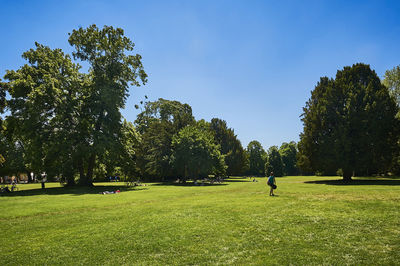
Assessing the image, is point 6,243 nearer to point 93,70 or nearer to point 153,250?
point 153,250

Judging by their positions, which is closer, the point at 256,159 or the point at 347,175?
the point at 347,175

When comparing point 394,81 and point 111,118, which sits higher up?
point 394,81

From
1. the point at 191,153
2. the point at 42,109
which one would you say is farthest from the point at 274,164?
the point at 42,109

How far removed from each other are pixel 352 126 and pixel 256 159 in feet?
237

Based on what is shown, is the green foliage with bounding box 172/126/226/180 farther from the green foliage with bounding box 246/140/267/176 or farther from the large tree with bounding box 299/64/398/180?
the green foliage with bounding box 246/140/267/176

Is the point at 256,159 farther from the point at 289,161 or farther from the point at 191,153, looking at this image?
the point at 191,153

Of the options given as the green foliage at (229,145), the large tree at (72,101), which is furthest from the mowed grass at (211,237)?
the green foliage at (229,145)

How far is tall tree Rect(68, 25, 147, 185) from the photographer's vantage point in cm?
3284

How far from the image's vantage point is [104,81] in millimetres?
34219

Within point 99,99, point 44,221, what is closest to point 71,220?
point 44,221

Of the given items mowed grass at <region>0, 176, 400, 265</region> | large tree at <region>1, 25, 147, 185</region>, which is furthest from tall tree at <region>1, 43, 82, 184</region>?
mowed grass at <region>0, 176, 400, 265</region>

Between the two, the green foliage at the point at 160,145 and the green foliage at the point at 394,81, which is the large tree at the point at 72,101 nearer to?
the green foliage at the point at 160,145

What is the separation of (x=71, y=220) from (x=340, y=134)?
3661cm

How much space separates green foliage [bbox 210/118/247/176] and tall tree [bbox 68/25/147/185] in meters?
38.7
